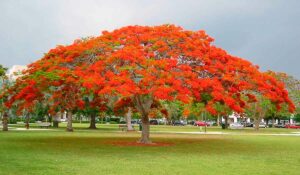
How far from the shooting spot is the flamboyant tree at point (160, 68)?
2667cm

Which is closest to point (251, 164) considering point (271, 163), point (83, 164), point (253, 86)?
point (271, 163)

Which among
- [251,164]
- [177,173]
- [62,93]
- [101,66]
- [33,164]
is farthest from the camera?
[62,93]

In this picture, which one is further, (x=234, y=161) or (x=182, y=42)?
(x=182, y=42)

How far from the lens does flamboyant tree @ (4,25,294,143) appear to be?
2667 centimetres

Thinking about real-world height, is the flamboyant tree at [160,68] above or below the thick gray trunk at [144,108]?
above

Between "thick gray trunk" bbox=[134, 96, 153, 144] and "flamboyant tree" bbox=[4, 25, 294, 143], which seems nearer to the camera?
"flamboyant tree" bbox=[4, 25, 294, 143]

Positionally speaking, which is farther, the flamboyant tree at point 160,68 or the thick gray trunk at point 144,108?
the thick gray trunk at point 144,108

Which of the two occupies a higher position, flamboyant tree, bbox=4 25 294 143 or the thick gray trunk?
flamboyant tree, bbox=4 25 294 143

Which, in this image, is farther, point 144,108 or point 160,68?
point 144,108

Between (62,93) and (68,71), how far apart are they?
667 centimetres

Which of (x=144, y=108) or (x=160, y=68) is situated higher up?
(x=160, y=68)

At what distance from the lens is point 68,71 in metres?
28.9

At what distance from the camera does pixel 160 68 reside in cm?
2736

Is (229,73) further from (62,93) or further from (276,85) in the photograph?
(62,93)
